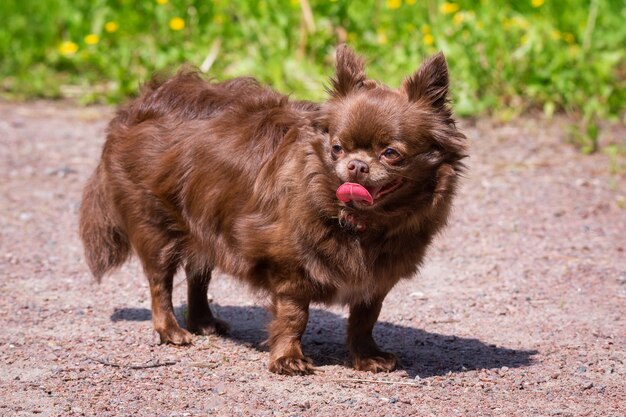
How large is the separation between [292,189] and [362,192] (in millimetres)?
428

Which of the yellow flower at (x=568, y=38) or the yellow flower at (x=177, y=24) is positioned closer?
the yellow flower at (x=568, y=38)

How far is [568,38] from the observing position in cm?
1051

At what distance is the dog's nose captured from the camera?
428cm

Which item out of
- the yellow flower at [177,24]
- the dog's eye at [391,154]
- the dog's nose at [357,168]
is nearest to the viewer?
the dog's nose at [357,168]

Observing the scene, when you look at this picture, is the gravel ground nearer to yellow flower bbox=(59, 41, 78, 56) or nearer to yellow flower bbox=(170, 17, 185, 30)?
yellow flower bbox=(170, 17, 185, 30)

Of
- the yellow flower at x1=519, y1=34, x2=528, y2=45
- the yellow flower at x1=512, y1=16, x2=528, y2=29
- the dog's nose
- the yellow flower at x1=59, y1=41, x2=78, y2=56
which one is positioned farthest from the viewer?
the yellow flower at x1=59, y1=41, x2=78, y2=56

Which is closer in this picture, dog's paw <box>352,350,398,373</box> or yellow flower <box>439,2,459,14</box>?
dog's paw <box>352,350,398,373</box>

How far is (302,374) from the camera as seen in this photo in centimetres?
470

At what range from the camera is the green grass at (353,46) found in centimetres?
1012

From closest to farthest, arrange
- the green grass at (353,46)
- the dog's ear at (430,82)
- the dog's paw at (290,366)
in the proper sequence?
1. the dog's ear at (430,82)
2. the dog's paw at (290,366)
3. the green grass at (353,46)

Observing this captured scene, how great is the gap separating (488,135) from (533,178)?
1.32m

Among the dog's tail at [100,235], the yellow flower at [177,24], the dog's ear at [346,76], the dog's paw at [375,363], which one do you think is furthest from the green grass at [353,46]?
the dog's paw at [375,363]

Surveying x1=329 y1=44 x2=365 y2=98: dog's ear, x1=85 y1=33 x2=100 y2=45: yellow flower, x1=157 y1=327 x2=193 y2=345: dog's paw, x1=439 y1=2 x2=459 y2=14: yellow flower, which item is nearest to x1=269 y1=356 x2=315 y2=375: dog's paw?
x1=157 y1=327 x2=193 y2=345: dog's paw

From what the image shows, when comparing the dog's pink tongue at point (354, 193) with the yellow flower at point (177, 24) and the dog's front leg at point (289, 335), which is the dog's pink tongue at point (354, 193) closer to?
the dog's front leg at point (289, 335)
